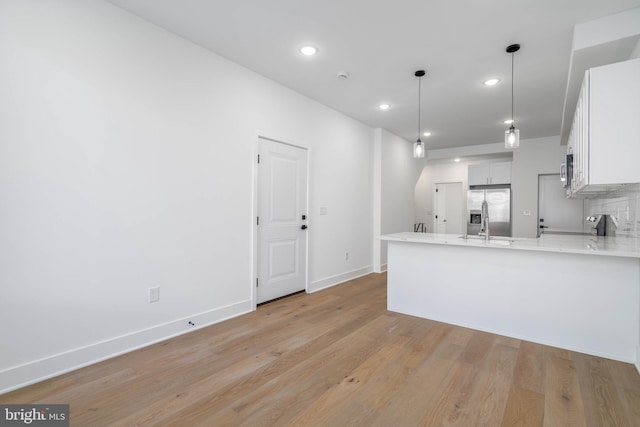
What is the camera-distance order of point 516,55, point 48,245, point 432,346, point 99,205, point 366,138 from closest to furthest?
point 48,245
point 99,205
point 432,346
point 516,55
point 366,138

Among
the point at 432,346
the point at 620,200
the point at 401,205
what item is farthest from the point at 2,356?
the point at 401,205

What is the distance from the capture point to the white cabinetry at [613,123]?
2.11 metres

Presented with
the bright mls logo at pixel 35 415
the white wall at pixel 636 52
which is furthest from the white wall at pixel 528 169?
the bright mls logo at pixel 35 415

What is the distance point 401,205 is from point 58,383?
5.70m

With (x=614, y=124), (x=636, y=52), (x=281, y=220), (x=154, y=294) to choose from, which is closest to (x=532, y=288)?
(x=614, y=124)

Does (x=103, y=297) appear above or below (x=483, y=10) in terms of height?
below

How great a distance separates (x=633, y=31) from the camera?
7.47 feet

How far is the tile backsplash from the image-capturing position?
2.53 meters

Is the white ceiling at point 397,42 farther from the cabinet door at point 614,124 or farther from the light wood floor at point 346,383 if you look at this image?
the light wood floor at point 346,383

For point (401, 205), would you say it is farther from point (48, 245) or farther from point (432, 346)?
point (48, 245)

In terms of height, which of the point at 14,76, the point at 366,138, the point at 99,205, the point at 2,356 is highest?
the point at 366,138

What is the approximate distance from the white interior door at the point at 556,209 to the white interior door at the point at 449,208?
A: 2.00 meters

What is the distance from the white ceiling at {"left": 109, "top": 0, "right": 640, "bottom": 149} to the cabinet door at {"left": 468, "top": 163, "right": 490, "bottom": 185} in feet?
8.49

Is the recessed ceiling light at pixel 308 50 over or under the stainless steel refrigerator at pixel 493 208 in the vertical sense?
over
